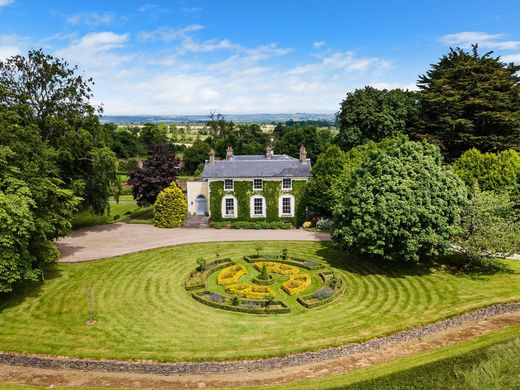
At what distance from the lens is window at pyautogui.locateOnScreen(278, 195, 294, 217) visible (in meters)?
48.1

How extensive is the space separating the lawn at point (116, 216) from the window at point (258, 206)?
13.7 metres

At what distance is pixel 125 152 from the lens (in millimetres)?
122188

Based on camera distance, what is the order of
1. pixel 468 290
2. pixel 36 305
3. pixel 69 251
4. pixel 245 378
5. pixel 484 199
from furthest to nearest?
pixel 69 251, pixel 484 199, pixel 468 290, pixel 36 305, pixel 245 378

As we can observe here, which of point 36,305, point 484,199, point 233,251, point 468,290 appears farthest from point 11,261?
point 484,199

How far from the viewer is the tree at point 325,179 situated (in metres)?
44.8

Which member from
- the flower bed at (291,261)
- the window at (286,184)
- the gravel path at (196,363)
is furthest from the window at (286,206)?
the gravel path at (196,363)

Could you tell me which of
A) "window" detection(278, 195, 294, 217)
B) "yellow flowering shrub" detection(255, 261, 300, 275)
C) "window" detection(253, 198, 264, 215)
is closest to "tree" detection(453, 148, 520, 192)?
"window" detection(278, 195, 294, 217)

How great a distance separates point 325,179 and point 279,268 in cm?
1542

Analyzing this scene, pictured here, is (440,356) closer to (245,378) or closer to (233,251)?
(245,378)

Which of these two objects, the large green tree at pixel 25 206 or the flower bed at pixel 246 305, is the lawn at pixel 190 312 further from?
the large green tree at pixel 25 206

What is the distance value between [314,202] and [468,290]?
67.9 feet

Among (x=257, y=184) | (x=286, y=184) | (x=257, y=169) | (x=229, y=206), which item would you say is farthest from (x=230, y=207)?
(x=286, y=184)

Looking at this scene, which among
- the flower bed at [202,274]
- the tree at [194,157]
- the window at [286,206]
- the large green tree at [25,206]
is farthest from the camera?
the tree at [194,157]

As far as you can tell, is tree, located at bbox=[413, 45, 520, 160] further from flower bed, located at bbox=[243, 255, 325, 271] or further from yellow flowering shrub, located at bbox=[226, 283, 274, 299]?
yellow flowering shrub, located at bbox=[226, 283, 274, 299]
